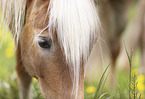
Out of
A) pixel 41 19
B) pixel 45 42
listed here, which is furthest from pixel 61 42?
pixel 41 19

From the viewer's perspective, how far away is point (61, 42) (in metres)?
1.28

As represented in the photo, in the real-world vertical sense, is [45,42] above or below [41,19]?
below

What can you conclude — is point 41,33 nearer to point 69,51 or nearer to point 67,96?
point 69,51

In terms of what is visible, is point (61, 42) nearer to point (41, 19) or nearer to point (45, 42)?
point (45, 42)

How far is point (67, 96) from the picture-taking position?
1275 mm

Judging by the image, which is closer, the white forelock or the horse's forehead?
the white forelock

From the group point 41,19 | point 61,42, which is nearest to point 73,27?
point 61,42

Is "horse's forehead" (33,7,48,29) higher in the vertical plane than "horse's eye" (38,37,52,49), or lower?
higher

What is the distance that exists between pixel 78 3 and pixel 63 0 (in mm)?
95

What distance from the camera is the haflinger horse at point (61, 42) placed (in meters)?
1.25

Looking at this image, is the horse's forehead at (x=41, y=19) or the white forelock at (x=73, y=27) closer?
the white forelock at (x=73, y=27)

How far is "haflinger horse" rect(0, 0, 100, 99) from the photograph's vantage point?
4.10 ft

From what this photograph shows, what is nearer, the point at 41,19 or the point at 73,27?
the point at 73,27

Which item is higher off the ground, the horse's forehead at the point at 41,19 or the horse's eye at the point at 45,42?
the horse's forehead at the point at 41,19
